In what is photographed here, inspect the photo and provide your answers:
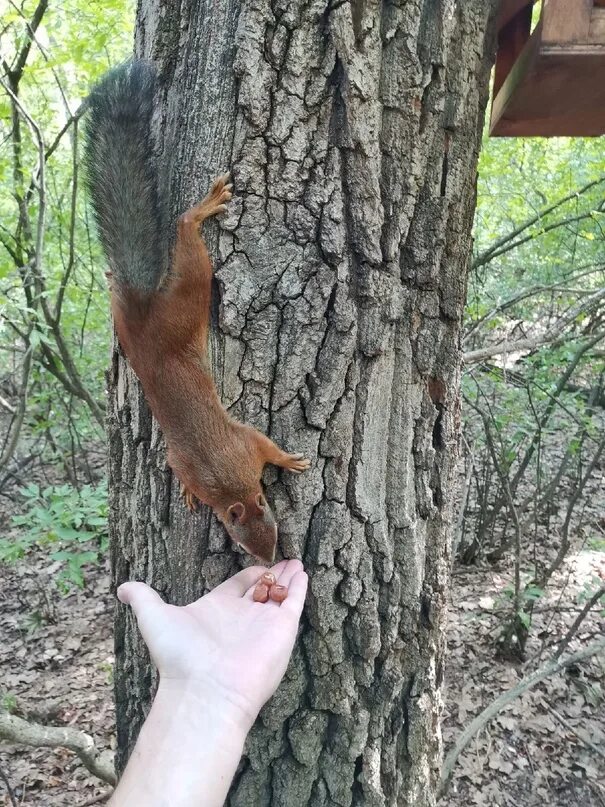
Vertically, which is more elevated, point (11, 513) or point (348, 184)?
point (348, 184)

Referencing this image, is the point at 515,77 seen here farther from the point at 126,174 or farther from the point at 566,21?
the point at 126,174

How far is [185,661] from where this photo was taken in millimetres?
1505

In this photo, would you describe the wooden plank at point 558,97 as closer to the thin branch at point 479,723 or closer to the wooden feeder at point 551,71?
the wooden feeder at point 551,71

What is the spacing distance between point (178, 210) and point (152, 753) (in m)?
1.29

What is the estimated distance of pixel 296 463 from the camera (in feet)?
5.29

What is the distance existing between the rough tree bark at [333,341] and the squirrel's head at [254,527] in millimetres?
41

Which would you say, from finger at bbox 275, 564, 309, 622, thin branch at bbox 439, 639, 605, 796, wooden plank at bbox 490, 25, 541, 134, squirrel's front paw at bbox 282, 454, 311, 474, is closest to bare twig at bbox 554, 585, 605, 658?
thin branch at bbox 439, 639, 605, 796

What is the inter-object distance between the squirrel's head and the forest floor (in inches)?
79.1

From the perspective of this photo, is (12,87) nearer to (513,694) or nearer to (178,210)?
(178,210)

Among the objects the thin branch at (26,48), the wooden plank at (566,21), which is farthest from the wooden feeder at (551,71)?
the thin branch at (26,48)

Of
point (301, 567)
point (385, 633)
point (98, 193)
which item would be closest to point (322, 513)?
point (301, 567)

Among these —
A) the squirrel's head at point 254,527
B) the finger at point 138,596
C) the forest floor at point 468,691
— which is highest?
the squirrel's head at point 254,527

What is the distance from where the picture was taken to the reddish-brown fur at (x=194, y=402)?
1.60 m

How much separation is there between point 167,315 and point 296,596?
885 millimetres
